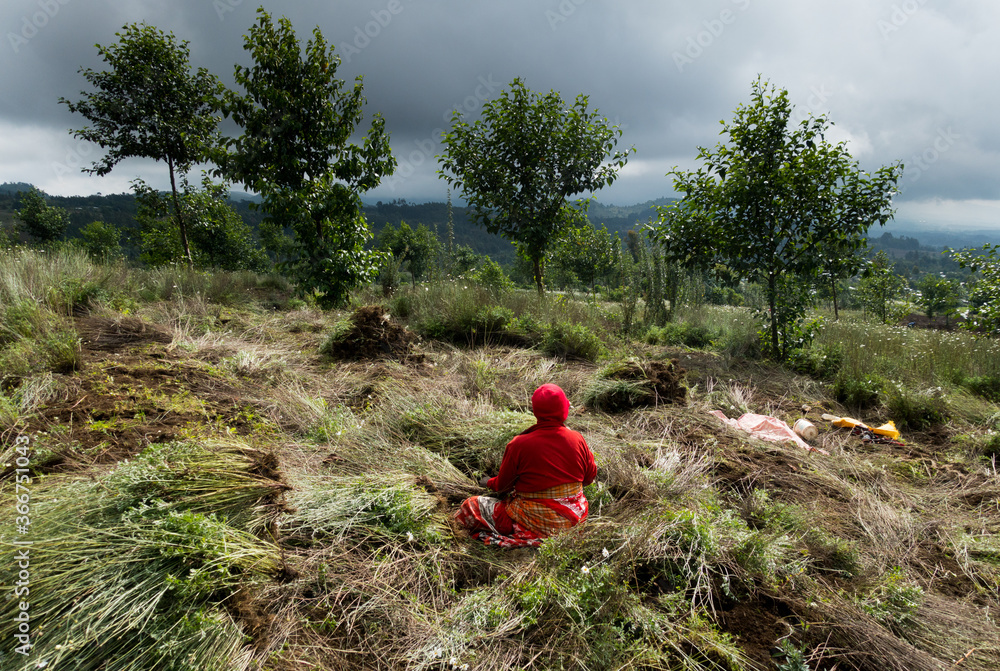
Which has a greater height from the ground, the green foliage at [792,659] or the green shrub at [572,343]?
the green shrub at [572,343]

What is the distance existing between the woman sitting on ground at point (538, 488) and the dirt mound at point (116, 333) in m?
4.88

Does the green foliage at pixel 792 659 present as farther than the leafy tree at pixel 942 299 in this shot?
No

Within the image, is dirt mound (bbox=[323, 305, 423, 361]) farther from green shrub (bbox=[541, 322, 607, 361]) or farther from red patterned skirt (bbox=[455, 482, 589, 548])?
red patterned skirt (bbox=[455, 482, 589, 548])

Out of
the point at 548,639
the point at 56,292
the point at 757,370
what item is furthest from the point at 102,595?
the point at 757,370

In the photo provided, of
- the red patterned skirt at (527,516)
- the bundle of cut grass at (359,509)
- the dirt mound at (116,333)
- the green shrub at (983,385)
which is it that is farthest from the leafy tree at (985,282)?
the dirt mound at (116,333)

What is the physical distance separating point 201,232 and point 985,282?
23.6 meters

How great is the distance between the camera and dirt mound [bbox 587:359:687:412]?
4.85m

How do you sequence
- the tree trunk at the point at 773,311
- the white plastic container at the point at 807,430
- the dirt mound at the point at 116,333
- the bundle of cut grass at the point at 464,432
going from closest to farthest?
the bundle of cut grass at the point at 464,432 < the white plastic container at the point at 807,430 < the dirt mound at the point at 116,333 < the tree trunk at the point at 773,311

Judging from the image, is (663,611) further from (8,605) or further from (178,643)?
(8,605)

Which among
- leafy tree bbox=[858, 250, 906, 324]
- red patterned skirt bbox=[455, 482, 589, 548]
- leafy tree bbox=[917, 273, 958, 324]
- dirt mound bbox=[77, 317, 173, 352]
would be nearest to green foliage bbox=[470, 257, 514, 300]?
dirt mound bbox=[77, 317, 173, 352]

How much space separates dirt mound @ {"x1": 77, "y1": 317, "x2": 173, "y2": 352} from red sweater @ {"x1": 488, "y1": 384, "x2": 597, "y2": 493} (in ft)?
16.4

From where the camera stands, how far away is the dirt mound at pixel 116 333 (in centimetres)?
492

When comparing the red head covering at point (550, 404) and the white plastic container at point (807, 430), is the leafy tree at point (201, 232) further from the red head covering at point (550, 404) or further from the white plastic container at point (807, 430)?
the white plastic container at point (807, 430)

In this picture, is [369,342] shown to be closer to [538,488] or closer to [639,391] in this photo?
[639,391]
